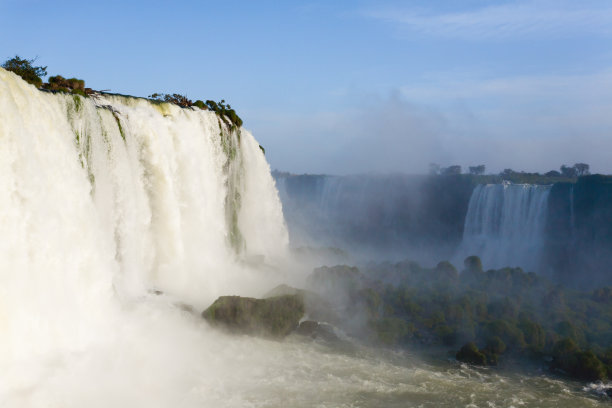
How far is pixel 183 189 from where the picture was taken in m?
14.7

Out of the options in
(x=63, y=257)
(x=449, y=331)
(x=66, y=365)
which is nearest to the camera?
(x=66, y=365)

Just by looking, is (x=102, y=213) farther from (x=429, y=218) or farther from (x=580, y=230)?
(x=429, y=218)

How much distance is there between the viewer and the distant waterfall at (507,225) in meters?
26.5

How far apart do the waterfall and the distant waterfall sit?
14.8m

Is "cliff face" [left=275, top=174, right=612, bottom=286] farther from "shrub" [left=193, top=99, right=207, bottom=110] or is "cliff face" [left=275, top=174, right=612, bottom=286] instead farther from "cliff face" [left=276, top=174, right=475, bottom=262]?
"shrub" [left=193, top=99, right=207, bottom=110]

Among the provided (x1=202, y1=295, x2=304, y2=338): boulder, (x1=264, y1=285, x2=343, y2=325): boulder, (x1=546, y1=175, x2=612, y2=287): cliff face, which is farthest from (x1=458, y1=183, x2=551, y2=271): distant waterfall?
(x1=202, y1=295, x2=304, y2=338): boulder

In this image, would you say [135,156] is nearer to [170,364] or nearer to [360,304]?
[170,364]

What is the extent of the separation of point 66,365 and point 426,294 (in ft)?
34.9

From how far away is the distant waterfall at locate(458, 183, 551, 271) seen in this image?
26.5 meters

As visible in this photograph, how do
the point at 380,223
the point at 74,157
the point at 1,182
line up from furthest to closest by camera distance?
the point at 380,223
the point at 74,157
the point at 1,182

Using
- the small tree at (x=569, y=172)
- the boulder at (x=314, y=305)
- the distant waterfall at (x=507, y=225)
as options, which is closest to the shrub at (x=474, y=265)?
the distant waterfall at (x=507, y=225)

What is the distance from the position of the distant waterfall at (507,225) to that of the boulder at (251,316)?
679 inches

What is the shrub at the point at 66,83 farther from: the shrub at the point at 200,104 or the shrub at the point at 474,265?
the shrub at the point at 474,265

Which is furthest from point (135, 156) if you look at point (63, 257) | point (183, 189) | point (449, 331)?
point (449, 331)
